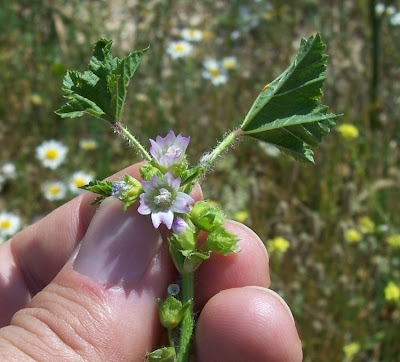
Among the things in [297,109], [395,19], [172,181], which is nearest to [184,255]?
[172,181]

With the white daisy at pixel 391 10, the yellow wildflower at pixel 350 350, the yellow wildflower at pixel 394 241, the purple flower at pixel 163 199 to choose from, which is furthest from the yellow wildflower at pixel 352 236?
the white daisy at pixel 391 10

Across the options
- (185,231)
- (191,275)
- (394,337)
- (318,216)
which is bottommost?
(394,337)

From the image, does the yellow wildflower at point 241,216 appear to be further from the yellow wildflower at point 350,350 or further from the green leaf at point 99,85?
the green leaf at point 99,85

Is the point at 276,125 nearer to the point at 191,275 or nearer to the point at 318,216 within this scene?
the point at 191,275

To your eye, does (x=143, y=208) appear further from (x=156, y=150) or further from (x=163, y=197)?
(x=156, y=150)

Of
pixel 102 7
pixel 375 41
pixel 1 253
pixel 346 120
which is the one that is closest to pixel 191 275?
pixel 1 253

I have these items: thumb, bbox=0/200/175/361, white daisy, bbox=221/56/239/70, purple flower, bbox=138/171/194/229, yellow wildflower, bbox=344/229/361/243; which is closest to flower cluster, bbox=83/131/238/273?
purple flower, bbox=138/171/194/229
